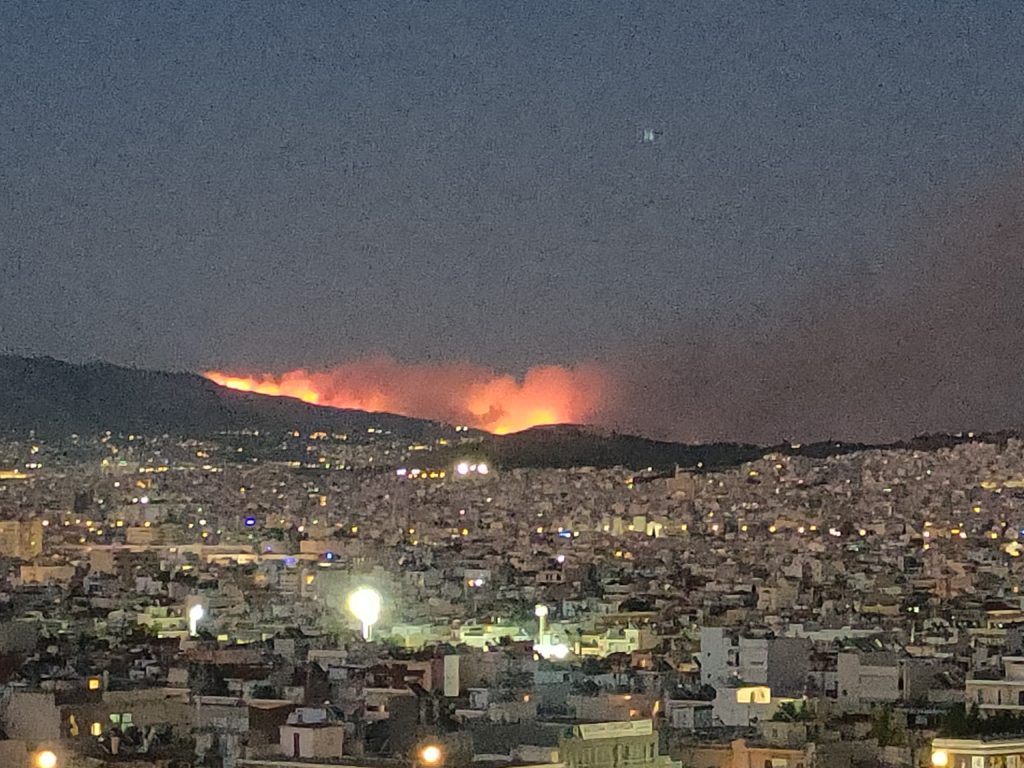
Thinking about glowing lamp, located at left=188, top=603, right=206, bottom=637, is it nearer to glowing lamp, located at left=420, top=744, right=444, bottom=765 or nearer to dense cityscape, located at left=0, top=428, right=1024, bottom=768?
dense cityscape, located at left=0, top=428, right=1024, bottom=768

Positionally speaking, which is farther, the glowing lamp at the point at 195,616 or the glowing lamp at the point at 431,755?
the glowing lamp at the point at 195,616

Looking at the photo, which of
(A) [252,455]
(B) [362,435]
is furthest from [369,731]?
(B) [362,435]

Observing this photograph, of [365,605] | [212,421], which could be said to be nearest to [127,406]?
[212,421]

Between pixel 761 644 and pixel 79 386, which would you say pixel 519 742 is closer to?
pixel 761 644

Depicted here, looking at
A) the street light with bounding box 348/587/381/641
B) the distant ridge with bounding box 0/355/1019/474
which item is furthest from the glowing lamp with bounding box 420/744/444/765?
the distant ridge with bounding box 0/355/1019/474

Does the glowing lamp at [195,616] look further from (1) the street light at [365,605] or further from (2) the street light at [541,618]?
(2) the street light at [541,618]

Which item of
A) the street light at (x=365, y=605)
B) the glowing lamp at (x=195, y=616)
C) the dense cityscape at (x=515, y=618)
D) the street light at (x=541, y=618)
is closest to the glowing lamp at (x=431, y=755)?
the dense cityscape at (x=515, y=618)
